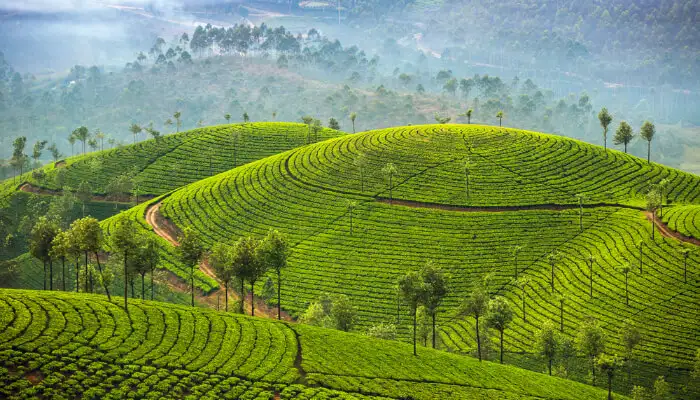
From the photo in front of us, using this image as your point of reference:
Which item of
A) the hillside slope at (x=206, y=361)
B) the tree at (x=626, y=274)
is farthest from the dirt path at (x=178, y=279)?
the tree at (x=626, y=274)

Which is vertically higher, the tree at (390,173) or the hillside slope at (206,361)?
the tree at (390,173)

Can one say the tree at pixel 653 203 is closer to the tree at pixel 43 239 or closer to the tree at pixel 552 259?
the tree at pixel 552 259

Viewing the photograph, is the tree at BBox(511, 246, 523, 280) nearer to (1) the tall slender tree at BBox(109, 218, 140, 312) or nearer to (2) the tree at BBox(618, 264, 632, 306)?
(2) the tree at BBox(618, 264, 632, 306)

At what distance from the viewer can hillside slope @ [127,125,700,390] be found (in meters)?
82.2

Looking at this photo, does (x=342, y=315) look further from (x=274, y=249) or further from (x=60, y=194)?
(x=60, y=194)

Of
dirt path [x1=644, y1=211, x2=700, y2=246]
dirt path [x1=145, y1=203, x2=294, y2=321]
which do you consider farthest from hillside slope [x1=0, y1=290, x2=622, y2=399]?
dirt path [x1=644, y1=211, x2=700, y2=246]

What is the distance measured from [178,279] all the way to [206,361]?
4206 centimetres

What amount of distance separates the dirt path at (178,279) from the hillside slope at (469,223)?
6.68 feet

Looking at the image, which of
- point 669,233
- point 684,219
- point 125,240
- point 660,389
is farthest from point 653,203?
point 125,240

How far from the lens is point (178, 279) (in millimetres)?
95250

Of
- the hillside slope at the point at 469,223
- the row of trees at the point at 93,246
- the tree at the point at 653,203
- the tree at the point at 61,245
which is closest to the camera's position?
the row of trees at the point at 93,246

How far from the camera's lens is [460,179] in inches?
4505

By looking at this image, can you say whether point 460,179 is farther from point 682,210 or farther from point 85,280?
point 85,280

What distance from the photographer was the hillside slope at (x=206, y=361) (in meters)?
50.9
